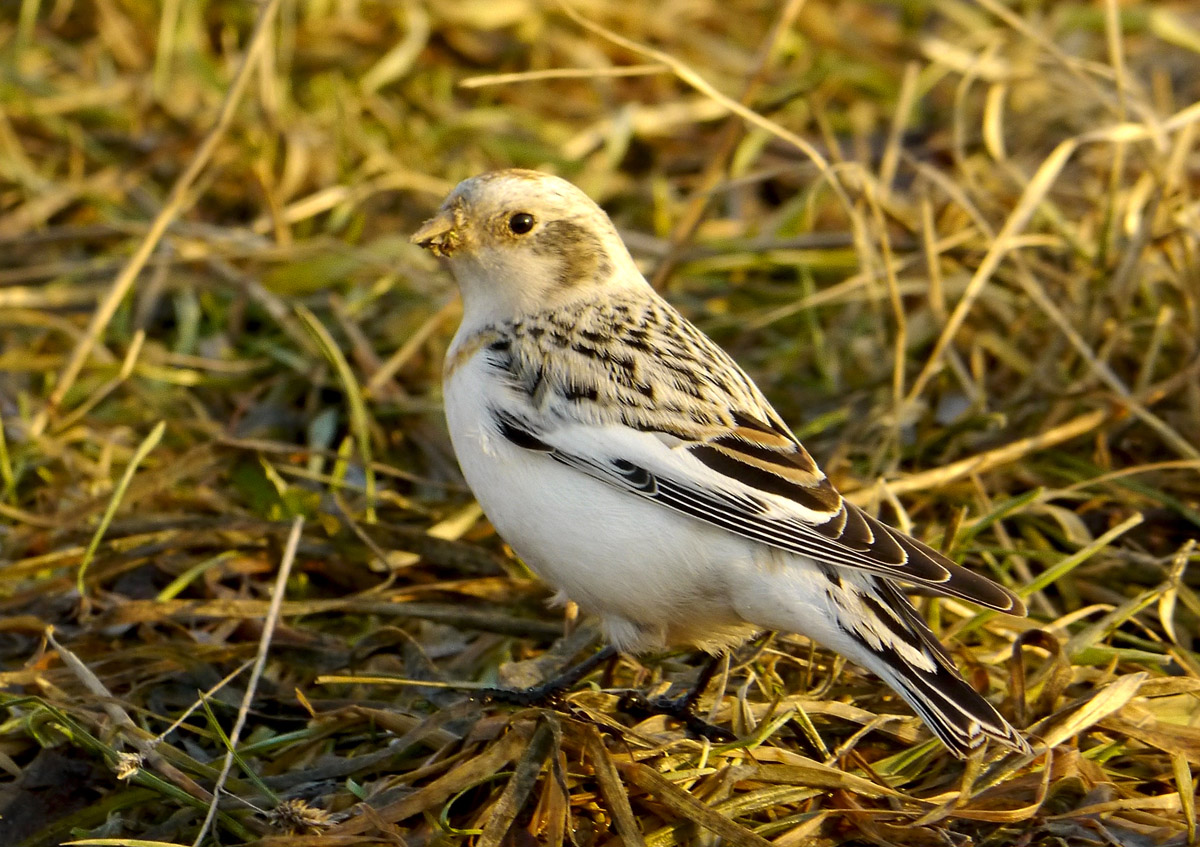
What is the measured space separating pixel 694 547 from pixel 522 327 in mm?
716

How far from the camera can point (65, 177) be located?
547 cm

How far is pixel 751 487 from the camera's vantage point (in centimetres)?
283

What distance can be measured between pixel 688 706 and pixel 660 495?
0.51m

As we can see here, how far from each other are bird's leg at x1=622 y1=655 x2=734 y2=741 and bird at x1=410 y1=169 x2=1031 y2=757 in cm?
11

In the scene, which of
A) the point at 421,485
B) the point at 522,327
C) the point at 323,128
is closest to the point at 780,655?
the point at 522,327

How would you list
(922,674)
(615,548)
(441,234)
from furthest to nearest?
(441,234) < (615,548) < (922,674)

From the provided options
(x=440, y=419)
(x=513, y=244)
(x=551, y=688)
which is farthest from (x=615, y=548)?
(x=440, y=419)

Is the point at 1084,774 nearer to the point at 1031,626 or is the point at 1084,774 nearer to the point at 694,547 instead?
the point at 1031,626

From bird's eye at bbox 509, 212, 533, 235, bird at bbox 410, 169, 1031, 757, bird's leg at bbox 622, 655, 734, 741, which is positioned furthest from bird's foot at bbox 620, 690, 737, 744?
bird's eye at bbox 509, 212, 533, 235

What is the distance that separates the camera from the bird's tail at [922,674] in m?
2.56

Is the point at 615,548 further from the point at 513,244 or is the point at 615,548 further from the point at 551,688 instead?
the point at 513,244

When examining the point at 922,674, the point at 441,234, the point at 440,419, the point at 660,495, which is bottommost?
the point at 440,419

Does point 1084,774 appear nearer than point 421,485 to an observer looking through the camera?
Yes

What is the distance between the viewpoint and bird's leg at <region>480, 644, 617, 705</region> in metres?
2.99
